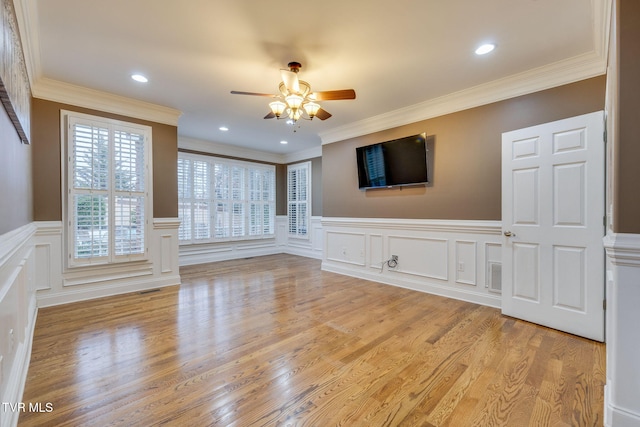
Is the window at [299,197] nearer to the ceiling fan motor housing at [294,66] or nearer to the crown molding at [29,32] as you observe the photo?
the ceiling fan motor housing at [294,66]

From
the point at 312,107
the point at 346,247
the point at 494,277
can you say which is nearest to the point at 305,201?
the point at 346,247

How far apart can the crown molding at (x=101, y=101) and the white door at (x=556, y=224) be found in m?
4.49

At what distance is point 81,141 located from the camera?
354 cm

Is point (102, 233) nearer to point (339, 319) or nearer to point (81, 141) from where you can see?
point (81, 141)

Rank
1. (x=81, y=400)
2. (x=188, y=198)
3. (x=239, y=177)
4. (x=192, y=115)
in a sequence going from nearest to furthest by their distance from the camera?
(x=81, y=400) < (x=192, y=115) < (x=188, y=198) < (x=239, y=177)

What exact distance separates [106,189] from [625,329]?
196 inches

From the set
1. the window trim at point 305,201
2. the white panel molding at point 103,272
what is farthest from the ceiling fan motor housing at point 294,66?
the window trim at point 305,201

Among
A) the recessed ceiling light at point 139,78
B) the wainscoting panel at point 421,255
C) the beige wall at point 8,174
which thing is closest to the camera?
the beige wall at point 8,174

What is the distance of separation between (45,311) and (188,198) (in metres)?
3.10

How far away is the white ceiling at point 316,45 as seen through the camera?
82.0 inches

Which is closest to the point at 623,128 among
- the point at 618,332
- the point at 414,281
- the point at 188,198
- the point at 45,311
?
the point at 618,332

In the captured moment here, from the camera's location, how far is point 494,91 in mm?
3305

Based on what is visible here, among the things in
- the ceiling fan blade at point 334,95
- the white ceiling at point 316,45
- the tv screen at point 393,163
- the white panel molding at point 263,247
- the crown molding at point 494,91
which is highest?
the white ceiling at point 316,45

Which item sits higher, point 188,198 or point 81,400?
point 188,198
